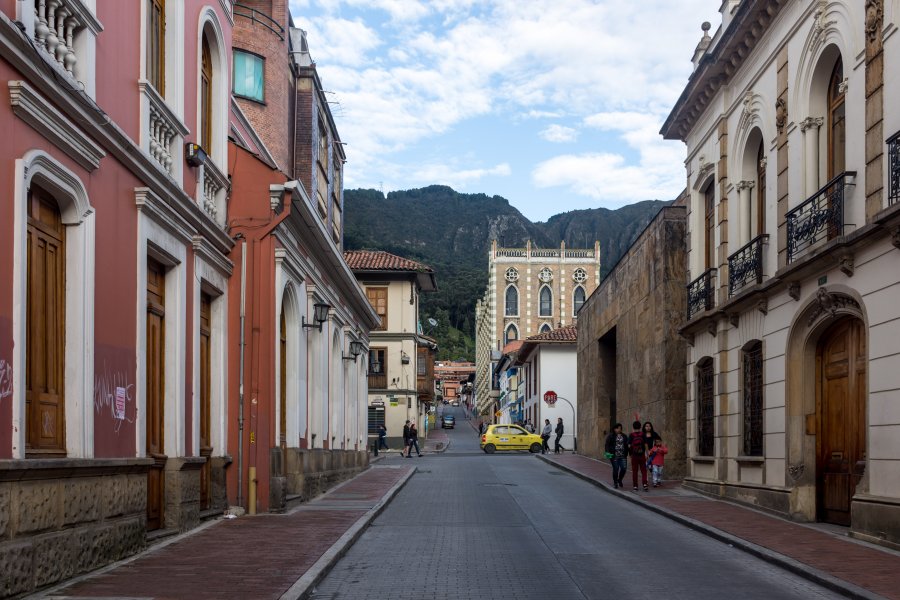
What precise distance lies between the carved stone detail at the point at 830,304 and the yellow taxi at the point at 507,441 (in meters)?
32.7

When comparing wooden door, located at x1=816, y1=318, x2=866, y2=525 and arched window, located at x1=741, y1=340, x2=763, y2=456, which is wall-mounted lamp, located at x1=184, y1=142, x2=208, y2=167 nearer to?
wooden door, located at x1=816, y1=318, x2=866, y2=525

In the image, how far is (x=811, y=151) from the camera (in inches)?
645

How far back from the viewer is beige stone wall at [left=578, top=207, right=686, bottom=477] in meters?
25.8

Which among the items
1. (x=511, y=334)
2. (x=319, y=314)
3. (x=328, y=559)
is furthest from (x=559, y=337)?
(x=511, y=334)

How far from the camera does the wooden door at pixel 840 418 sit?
14859 millimetres

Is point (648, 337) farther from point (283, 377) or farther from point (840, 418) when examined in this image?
point (840, 418)

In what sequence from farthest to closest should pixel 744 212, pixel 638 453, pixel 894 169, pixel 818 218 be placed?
pixel 638 453
pixel 744 212
pixel 818 218
pixel 894 169

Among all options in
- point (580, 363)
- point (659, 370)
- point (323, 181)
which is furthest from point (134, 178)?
point (580, 363)

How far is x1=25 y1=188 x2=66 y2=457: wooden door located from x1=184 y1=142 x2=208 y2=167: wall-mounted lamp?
411cm

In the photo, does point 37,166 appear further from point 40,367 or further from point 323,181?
point 323,181

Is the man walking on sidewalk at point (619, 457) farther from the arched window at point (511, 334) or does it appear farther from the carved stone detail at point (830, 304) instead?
the arched window at point (511, 334)

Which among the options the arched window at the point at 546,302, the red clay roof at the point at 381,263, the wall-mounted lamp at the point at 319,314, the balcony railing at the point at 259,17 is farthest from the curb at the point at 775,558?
the arched window at the point at 546,302

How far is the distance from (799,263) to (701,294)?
6734 mm

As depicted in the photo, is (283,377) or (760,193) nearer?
(760,193)
